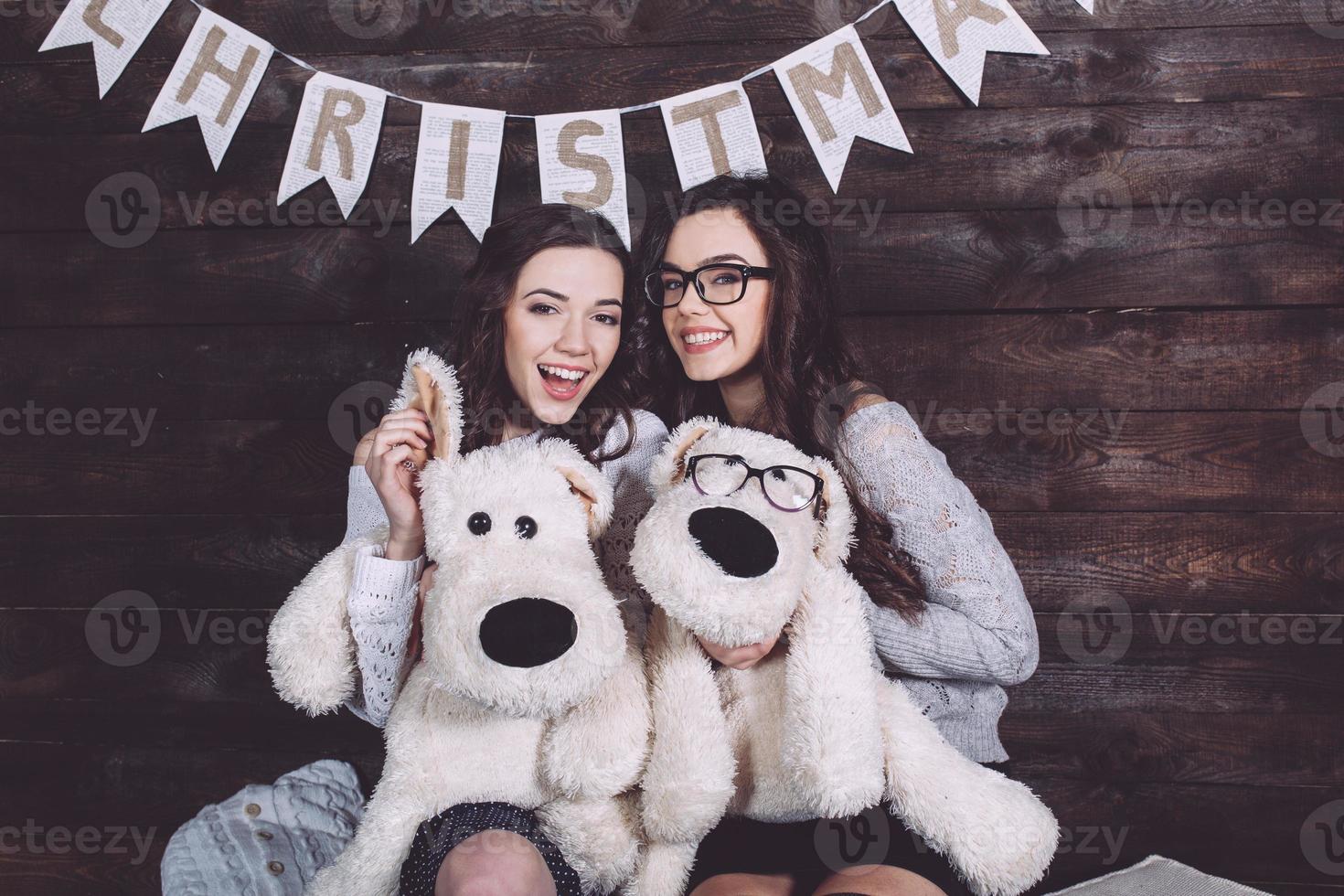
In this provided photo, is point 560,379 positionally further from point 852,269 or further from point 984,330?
point 984,330

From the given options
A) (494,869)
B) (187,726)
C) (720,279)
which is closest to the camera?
(494,869)

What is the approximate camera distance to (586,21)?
5.19 ft

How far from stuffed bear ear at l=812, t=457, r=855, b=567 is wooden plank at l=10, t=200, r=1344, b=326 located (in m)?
0.72

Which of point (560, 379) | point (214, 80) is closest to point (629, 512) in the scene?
point (560, 379)

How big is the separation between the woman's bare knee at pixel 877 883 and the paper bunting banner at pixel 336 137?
130 cm

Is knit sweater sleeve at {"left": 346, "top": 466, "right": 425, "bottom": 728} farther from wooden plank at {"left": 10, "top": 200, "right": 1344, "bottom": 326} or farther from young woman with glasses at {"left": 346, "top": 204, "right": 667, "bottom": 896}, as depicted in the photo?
wooden plank at {"left": 10, "top": 200, "right": 1344, "bottom": 326}

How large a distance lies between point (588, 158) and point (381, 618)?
2.88 ft

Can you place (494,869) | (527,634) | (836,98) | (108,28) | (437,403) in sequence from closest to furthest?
1. (527,634)
2. (494,869)
3. (437,403)
4. (836,98)
5. (108,28)

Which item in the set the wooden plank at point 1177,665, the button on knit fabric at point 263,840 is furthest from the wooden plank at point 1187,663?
the button on knit fabric at point 263,840

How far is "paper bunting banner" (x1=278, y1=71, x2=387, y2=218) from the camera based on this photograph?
1.59 meters

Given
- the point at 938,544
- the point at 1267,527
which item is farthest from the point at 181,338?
the point at 1267,527

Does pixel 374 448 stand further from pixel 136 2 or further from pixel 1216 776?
pixel 1216 776

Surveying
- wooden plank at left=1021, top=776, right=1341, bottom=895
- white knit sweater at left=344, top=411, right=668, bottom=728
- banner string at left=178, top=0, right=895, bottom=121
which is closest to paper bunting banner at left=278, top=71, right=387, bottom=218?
banner string at left=178, top=0, right=895, bottom=121

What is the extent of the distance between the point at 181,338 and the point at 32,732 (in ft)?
2.66
